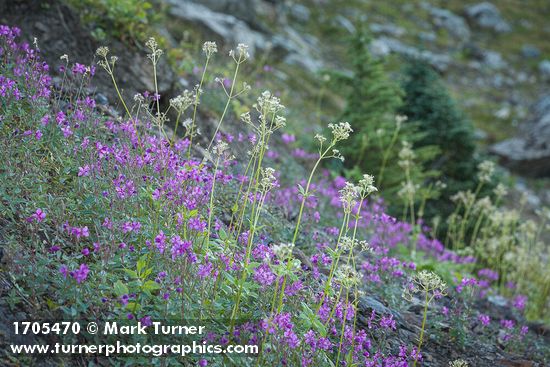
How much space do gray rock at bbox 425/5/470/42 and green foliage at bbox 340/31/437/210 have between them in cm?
3474

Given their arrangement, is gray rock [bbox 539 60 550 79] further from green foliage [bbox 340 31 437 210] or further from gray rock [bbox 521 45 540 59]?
green foliage [bbox 340 31 437 210]

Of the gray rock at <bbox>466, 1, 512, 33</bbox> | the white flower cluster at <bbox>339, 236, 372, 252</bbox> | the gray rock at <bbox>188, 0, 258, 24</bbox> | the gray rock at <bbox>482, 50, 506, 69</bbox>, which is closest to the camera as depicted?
the white flower cluster at <bbox>339, 236, 372, 252</bbox>

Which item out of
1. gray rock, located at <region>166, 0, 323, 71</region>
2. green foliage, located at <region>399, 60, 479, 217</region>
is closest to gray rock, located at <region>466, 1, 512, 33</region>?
gray rock, located at <region>166, 0, 323, 71</region>

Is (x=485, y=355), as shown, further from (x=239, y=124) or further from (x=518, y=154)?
(x=518, y=154)

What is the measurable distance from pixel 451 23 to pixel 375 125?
123ft

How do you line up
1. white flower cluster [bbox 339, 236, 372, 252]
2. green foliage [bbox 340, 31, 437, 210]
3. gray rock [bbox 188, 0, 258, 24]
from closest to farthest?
white flower cluster [bbox 339, 236, 372, 252] < green foliage [bbox 340, 31, 437, 210] < gray rock [bbox 188, 0, 258, 24]

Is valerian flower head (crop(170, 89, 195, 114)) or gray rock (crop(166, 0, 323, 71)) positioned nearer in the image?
valerian flower head (crop(170, 89, 195, 114))

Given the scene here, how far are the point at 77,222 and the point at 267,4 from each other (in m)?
20.3

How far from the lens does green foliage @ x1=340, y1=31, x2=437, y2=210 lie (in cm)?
961

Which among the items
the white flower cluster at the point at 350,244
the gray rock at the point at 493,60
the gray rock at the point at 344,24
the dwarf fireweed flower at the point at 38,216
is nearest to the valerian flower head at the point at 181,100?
the dwarf fireweed flower at the point at 38,216

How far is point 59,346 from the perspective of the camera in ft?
9.62

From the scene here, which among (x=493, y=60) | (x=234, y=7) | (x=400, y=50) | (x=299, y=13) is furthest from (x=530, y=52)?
(x=234, y=7)

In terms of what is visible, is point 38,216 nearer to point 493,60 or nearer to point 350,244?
point 350,244

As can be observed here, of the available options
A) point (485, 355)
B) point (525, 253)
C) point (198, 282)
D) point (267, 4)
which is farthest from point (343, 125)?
point (267, 4)
